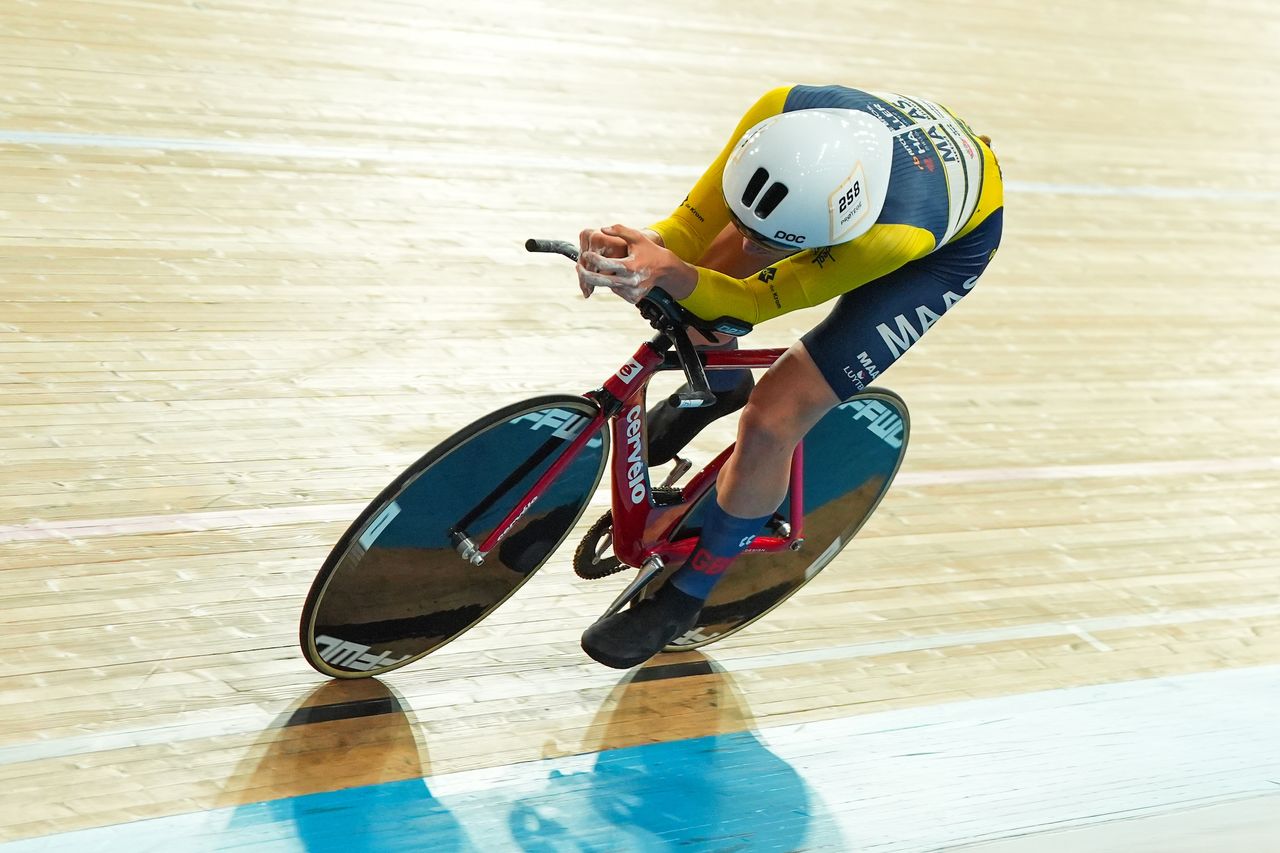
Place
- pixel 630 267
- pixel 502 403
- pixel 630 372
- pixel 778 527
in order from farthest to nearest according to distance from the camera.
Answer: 1. pixel 502 403
2. pixel 778 527
3. pixel 630 372
4. pixel 630 267

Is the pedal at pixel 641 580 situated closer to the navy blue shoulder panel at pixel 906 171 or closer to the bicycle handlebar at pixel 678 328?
the bicycle handlebar at pixel 678 328

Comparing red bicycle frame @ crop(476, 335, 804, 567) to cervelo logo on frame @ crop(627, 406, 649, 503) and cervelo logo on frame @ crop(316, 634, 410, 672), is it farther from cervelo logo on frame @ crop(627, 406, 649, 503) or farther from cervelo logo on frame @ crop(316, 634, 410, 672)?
cervelo logo on frame @ crop(316, 634, 410, 672)

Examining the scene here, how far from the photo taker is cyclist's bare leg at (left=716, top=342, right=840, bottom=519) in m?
2.51

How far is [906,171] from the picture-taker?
2330 millimetres

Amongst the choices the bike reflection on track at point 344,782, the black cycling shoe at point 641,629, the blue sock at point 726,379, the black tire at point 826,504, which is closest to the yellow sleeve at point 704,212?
the blue sock at point 726,379

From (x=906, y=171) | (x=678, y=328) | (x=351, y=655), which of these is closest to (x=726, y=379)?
(x=678, y=328)

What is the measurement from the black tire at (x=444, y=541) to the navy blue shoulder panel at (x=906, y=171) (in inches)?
26.8

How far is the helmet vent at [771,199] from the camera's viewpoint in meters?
2.13

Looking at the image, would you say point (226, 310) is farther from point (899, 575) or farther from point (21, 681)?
point (899, 575)

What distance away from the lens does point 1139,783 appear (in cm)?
297

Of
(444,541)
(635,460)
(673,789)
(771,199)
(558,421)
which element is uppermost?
(771,199)

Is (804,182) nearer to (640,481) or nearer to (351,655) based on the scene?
(640,481)

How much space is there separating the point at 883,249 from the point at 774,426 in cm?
42

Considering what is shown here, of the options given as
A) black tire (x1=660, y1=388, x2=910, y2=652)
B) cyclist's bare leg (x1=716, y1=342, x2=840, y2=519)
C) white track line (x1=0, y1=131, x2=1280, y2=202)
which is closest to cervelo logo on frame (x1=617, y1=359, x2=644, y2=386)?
cyclist's bare leg (x1=716, y1=342, x2=840, y2=519)
